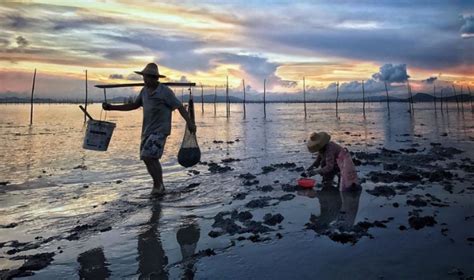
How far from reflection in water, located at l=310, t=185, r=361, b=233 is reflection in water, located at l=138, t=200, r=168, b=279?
201cm

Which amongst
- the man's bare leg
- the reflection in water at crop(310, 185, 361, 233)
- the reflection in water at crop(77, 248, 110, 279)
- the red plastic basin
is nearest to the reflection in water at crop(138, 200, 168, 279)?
the reflection in water at crop(77, 248, 110, 279)

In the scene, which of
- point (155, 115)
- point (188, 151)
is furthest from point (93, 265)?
point (188, 151)

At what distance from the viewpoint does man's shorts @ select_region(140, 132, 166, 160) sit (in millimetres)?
7355

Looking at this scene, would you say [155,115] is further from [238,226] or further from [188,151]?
[238,226]

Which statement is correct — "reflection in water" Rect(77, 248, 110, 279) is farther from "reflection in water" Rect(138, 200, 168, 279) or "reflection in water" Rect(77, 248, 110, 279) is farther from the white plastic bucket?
the white plastic bucket

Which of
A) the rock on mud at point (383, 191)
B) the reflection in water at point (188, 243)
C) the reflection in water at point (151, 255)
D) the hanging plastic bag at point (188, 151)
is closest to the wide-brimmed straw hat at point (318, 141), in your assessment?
the rock on mud at point (383, 191)

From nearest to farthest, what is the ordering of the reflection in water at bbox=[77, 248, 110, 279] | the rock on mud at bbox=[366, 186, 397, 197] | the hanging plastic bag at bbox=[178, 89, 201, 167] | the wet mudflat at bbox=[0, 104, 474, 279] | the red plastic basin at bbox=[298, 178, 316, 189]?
1. the reflection in water at bbox=[77, 248, 110, 279]
2. the wet mudflat at bbox=[0, 104, 474, 279]
3. the rock on mud at bbox=[366, 186, 397, 197]
4. the red plastic basin at bbox=[298, 178, 316, 189]
5. the hanging plastic bag at bbox=[178, 89, 201, 167]

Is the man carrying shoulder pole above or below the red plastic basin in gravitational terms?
above

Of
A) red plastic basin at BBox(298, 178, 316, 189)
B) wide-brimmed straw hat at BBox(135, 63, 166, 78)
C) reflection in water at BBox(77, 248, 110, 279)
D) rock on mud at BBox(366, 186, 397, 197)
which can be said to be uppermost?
wide-brimmed straw hat at BBox(135, 63, 166, 78)

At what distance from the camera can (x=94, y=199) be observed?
733 centimetres

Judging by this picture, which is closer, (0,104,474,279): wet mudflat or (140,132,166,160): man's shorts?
(0,104,474,279): wet mudflat

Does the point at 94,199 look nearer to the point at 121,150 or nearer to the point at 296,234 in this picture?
the point at 296,234

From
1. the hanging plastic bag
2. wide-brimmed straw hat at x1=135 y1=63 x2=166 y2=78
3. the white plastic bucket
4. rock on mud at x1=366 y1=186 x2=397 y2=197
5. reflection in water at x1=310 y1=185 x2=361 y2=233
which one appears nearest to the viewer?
reflection in water at x1=310 y1=185 x2=361 y2=233

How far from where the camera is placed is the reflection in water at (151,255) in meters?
3.94
